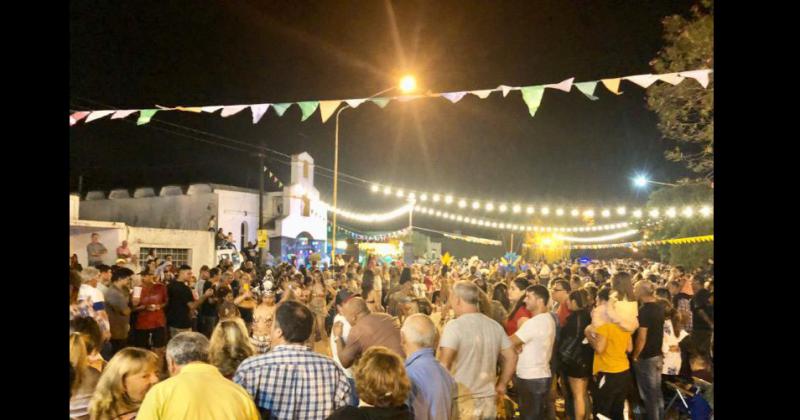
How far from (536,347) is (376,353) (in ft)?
9.00

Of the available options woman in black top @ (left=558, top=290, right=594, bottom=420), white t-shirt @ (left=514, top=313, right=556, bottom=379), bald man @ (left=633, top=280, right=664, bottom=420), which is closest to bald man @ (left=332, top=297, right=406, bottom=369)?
white t-shirt @ (left=514, top=313, right=556, bottom=379)

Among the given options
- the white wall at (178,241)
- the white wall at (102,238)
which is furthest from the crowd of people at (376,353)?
the white wall at (178,241)

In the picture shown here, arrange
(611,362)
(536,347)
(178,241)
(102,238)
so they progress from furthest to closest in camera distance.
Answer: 1. (178,241)
2. (102,238)
3. (611,362)
4. (536,347)

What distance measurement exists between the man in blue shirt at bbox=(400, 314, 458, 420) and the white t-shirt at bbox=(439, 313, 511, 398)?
0.64 metres

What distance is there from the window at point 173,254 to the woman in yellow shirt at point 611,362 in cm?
1936

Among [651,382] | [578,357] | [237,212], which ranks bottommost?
[651,382]

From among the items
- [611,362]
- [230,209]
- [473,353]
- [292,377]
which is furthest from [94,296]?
[230,209]

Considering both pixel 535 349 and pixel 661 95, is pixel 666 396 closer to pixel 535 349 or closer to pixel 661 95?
pixel 535 349

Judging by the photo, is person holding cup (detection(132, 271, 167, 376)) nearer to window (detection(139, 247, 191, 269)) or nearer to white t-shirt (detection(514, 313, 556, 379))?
white t-shirt (detection(514, 313, 556, 379))

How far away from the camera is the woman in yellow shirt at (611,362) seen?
634 centimetres

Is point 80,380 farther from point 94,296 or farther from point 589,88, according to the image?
point 589,88

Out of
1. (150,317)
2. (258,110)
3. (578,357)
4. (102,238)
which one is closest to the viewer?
(578,357)

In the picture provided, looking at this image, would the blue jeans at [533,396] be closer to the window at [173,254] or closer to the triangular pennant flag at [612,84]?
the triangular pennant flag at [612,84]

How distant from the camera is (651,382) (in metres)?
6.66
